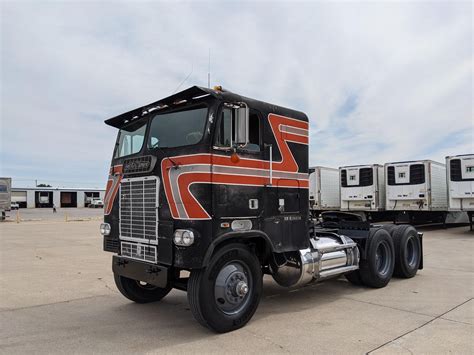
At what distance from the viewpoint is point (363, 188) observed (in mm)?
Result: 20594

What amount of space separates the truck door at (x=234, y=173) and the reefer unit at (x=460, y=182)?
49.9 ft

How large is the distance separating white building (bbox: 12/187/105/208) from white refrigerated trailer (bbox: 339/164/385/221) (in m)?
67.9

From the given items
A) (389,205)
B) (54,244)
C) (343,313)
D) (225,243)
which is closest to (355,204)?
(389,205)

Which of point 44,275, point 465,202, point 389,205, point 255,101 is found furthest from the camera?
point 389,205

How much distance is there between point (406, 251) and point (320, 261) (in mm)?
2894

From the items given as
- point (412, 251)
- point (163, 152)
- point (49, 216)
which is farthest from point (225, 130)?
point (49, 216)

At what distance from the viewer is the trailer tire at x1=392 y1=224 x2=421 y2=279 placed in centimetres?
791

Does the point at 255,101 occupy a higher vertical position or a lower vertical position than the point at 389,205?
higher

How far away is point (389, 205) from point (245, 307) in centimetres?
1655

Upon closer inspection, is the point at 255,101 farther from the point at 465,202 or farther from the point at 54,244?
the point at 465,202

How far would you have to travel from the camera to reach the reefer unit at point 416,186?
60.6ft

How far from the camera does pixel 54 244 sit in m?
14.1

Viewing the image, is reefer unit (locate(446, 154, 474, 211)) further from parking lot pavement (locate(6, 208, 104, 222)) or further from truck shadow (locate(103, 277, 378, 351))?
parking lot pavement (locate(6, 208, 104, 222))

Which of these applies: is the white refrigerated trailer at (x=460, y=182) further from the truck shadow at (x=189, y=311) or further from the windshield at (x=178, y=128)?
the windshield at (x=178, y=128)
